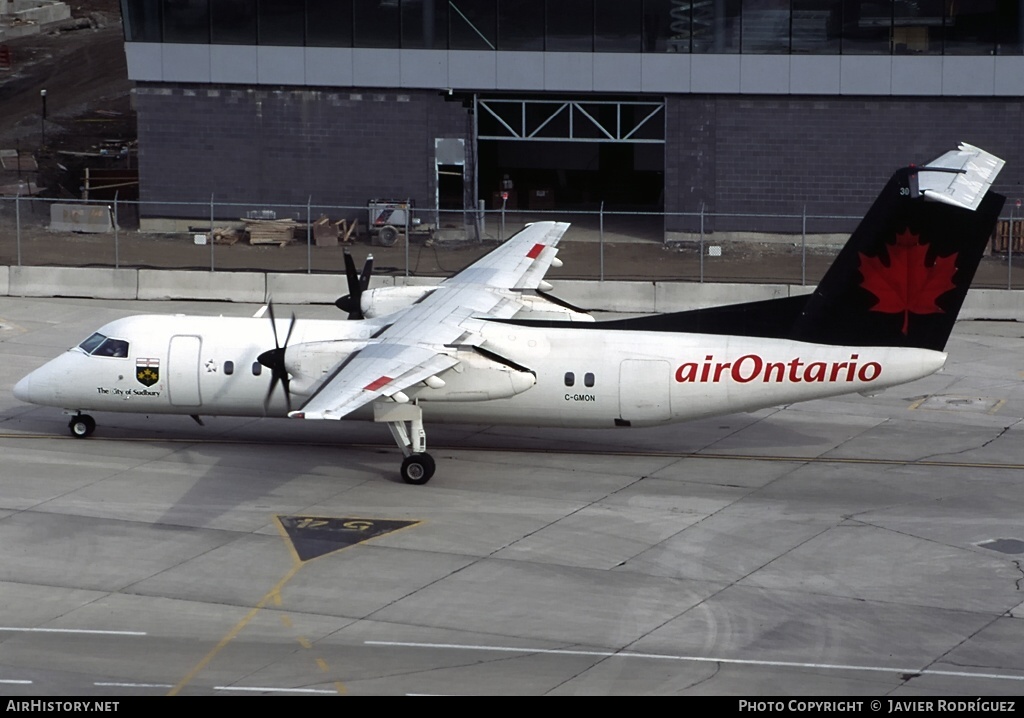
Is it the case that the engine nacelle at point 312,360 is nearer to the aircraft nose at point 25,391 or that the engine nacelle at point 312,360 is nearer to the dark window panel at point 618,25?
the aircraft nose at point 25,391

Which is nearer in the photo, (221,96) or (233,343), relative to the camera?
(233,343)

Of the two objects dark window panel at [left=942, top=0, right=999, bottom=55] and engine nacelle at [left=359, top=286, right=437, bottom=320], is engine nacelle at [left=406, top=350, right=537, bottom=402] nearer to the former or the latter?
engine nacelle at [left=359, top=286, right=437, bottom=320]

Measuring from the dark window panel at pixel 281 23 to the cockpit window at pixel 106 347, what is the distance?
24.6 metres

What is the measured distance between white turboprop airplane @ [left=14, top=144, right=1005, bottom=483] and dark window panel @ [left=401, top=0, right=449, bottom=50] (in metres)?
23.9

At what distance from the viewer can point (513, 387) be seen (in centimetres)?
2748

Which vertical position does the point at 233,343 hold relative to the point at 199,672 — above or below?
above

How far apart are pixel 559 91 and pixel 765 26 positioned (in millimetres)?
7675

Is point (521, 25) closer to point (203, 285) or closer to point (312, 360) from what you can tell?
point (203, 285)

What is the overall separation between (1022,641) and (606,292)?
24.3 meters

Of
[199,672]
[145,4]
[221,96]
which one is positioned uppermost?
[145,4]

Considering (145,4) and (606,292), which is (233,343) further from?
(145,4)

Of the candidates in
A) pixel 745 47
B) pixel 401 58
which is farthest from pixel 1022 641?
pixel 401 58

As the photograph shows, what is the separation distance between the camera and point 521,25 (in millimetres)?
51031

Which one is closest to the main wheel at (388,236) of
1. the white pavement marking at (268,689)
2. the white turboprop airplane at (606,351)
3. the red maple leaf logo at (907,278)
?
the white turboprop airplane at (606,351)
